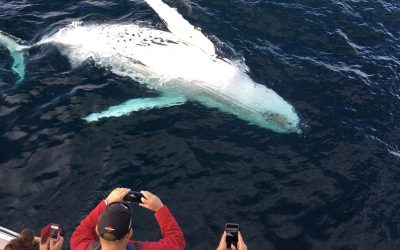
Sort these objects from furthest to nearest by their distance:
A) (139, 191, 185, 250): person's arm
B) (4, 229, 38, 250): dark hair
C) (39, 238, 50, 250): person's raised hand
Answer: (39, 238, 50, 250): person's raised hand → (139, 191, 185, 250): person's arm → (4, 229, 38, 250): dark hair

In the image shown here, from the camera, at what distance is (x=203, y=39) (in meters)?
16.5

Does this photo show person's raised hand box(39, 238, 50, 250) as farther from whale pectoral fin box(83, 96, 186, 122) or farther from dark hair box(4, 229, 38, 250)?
whale pectoral fin box(83, 96, 186, 122)

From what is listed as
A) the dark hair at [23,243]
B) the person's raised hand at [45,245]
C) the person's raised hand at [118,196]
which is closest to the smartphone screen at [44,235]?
the person's raised hand at [45,245]

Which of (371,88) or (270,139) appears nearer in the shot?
(270,139)

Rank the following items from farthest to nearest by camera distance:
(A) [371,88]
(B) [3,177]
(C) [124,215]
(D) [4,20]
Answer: (D) [4,20]
(A) [371,88]
(B) [3,177]
(C) [124,215]

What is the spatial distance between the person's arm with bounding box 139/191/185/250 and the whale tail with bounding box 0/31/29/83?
10727mm

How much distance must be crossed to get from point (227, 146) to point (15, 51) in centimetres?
967

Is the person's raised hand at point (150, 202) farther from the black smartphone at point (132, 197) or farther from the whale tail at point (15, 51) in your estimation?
the whale tail at point (15, 51)

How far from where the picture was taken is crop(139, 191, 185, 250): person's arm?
704cm

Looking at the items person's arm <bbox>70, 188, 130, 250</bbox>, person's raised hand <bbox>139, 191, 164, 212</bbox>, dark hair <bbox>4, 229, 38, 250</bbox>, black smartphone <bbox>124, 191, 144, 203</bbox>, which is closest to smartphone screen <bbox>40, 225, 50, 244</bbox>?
dark hair <bbox>4, 229, 38, 250</bbox>

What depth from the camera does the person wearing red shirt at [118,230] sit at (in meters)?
6.25

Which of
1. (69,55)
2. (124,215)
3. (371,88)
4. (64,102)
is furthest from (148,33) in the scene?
(124,215)

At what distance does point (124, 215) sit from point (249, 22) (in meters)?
14.9

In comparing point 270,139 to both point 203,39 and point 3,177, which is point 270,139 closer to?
point 203,39
